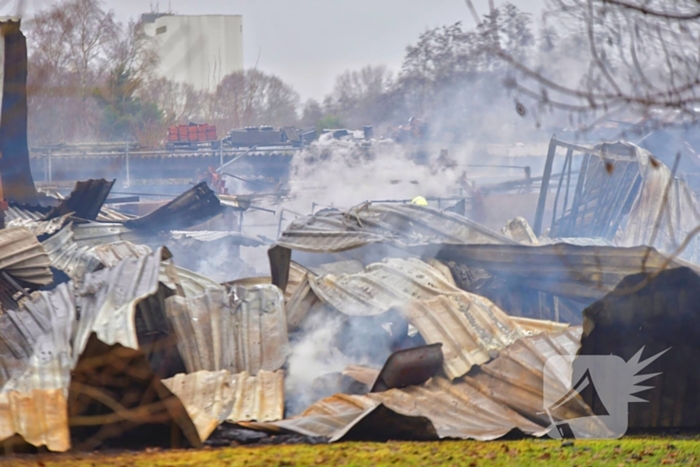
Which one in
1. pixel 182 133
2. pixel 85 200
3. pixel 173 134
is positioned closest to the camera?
pixel 85 200

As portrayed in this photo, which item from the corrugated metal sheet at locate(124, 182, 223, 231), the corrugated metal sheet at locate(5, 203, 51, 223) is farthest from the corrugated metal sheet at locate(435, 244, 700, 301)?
the corrugated metal sheet at locate(5, 203, 51, 223)

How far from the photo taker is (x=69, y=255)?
447 inches

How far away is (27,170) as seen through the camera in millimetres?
14500

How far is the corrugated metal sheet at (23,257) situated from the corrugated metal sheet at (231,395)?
4.03 meters

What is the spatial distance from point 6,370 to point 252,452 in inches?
136

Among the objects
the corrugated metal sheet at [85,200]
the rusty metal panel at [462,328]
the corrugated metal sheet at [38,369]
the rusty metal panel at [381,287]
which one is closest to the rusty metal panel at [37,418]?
the corrugated metal sheet at [38,369]

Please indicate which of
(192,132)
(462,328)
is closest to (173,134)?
(192,132)

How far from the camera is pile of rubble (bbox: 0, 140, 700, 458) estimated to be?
5.21 m

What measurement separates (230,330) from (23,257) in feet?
12.0

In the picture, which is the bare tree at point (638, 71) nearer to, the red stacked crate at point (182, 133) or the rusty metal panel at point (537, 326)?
the rusty metal panel at point (537, 326)

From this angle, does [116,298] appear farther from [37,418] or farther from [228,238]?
[228,238]

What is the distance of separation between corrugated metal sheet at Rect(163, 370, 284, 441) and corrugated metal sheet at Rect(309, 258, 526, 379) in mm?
1405

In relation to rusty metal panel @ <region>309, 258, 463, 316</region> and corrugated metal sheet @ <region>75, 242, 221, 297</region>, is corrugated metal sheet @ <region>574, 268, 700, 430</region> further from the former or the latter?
corrugated metal sheet @ <region>75, 242, 221, 297</region>

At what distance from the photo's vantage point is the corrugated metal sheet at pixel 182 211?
45.8 ft
